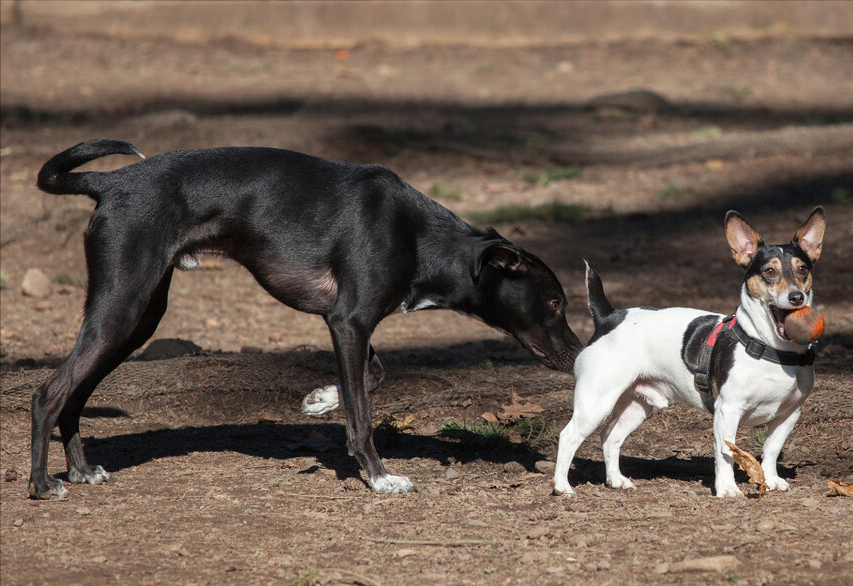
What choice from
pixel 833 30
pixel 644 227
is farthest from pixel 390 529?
pixel 833 30

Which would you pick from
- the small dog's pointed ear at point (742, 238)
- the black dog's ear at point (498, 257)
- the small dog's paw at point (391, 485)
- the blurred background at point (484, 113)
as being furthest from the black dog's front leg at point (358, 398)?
the blurred background at point (484, 113)

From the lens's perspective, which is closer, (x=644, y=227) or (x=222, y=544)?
(x=222, y=544)

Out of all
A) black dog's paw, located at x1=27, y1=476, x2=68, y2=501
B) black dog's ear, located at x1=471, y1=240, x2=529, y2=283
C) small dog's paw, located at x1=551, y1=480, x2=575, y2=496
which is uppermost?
black dog's ear, located at x1=471, y1=240, x2=529, y2=283

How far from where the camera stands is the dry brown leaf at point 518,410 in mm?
6984

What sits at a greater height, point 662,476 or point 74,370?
point 74,370

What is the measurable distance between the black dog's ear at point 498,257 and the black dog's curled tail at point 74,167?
6.18ft

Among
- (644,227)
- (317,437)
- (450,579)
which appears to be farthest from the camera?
(644,227)

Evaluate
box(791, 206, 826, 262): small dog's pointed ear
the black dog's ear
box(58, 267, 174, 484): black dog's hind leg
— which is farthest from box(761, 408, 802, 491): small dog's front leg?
box(58, 267, 174, 484): black dog's hind leg

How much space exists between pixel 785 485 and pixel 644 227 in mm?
7259

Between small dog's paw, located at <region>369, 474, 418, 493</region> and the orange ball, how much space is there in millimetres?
2093

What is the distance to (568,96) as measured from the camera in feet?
59.1

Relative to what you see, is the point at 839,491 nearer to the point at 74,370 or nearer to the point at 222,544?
the point at 222,544

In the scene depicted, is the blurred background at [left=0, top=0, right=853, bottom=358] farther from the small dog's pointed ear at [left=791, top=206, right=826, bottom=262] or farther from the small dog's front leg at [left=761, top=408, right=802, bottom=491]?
the small dog's pointed ear at [left=791, top=206, right=826, bottom=262]

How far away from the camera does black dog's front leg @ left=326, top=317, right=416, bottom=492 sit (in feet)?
18.8
